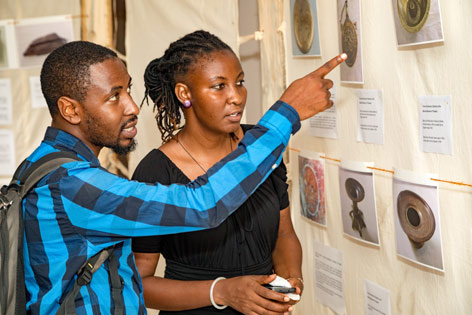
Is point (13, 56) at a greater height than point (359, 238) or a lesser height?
greater

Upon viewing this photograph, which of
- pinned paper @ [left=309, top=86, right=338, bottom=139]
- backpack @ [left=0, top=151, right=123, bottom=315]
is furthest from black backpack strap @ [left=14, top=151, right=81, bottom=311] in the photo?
pinned paper @ [left=309, top=86, right=338, bottom=139]

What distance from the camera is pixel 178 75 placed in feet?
5.92

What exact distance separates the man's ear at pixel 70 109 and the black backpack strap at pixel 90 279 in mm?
310

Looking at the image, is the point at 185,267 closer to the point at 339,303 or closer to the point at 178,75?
the point at 178,75

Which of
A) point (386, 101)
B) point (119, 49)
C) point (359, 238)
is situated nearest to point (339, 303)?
point (359, 238)

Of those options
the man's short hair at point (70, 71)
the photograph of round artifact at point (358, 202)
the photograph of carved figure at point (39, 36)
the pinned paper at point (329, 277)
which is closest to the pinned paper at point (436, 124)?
the photograph of round artifact at point (358, 202)

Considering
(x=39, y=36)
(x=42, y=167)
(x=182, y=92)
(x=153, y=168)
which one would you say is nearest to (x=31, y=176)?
(x=42, y=167)

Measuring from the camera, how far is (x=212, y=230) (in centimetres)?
174

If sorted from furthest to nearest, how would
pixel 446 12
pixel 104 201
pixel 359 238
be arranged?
pixel 359 238, pixel 446 12, pixel 104 201

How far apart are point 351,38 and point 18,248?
1.24 m

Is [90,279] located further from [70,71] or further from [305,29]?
[305,29]

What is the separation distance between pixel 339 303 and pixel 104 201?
1304mm

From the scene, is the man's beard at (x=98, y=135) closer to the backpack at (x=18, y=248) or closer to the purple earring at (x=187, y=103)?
the backpack at (x=18, y=248)

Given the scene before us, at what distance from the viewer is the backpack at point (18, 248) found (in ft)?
4.02
